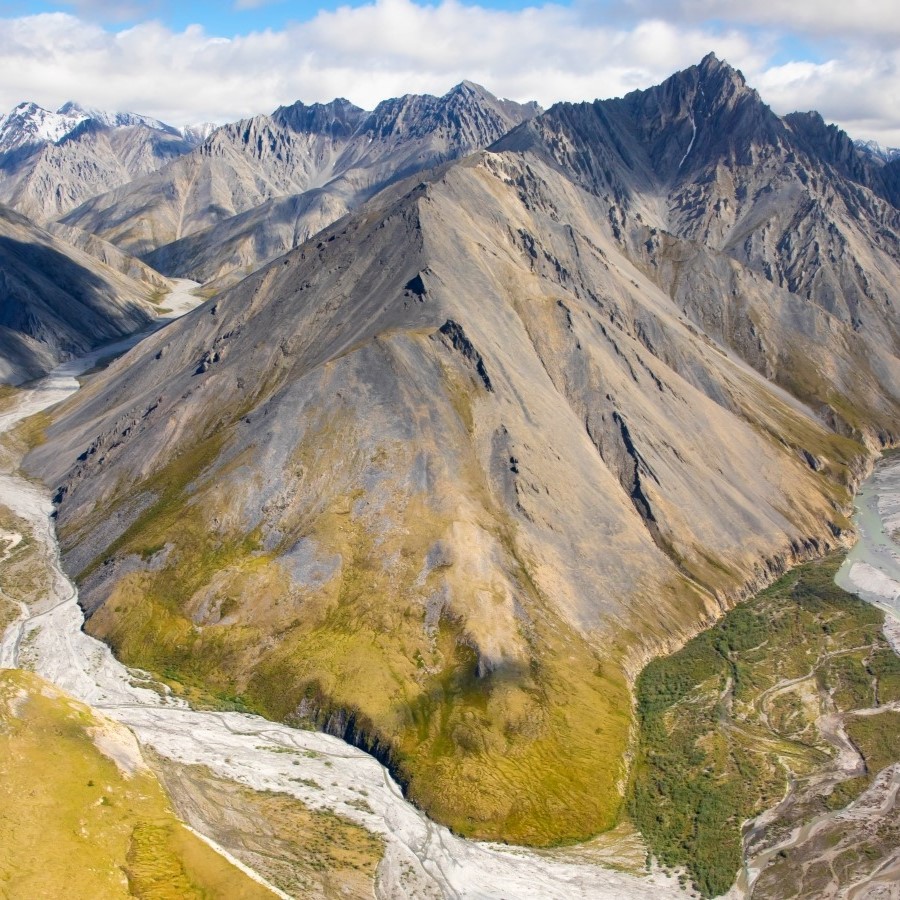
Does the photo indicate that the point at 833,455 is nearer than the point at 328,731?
No

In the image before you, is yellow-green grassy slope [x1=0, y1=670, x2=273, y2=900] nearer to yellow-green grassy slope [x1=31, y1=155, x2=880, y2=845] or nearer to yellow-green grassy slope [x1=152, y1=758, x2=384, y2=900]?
yellow-green grassy slope [x1=152, y1=758, x2=384, y2=900]

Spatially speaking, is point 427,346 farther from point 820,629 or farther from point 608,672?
point 820,629

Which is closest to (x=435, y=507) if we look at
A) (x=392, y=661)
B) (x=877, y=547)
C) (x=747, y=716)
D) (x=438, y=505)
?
(x=438, y=505)

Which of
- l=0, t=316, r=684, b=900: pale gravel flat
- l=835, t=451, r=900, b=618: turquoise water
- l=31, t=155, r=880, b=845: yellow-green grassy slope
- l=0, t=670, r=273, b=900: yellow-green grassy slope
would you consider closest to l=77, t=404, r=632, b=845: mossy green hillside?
l=31, t=155, r=880, b=845: yellow-green grassy slope

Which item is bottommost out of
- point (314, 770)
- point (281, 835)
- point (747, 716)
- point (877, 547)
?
point (314, 770)

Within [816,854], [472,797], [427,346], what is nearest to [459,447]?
[427,346]

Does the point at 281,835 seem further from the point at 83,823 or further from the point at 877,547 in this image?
the point at 877,547

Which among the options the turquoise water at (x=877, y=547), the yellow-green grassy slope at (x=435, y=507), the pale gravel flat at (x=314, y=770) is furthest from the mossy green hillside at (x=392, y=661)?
the turquoise water at (x=877, y=547)
